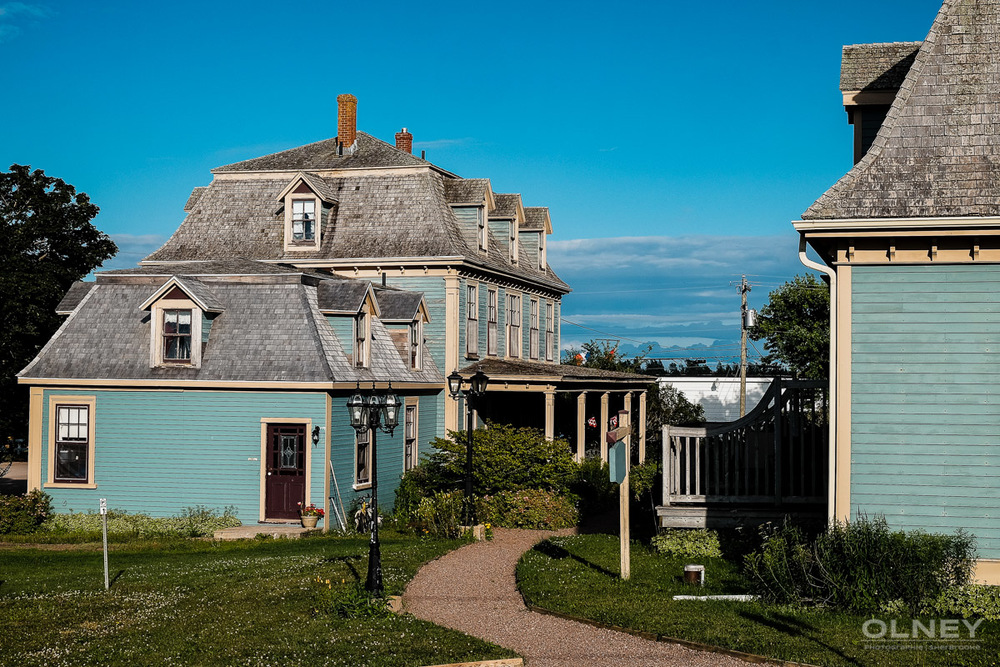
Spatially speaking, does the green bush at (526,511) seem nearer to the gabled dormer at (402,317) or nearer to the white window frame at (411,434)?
the white window frame at (411,434)

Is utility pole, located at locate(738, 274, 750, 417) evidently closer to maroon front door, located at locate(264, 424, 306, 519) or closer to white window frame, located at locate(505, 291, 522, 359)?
white window frame, located at locate(505, 291, 522, 359)

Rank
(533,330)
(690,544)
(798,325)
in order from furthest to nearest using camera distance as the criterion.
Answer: (798,325) < (533,330) < (690,544)

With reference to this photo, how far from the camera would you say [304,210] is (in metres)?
30.9

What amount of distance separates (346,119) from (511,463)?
13805mm

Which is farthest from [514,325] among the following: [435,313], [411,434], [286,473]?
[286,473]

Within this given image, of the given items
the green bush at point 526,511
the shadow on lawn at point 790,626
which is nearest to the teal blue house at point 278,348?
the green bush at point 526,511

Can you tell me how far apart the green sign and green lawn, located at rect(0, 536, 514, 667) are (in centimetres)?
336

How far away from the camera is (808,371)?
51.2 metres

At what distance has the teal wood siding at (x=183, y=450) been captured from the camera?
23703mm

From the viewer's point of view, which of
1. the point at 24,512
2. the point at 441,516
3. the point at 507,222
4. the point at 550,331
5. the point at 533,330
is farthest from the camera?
the point at 550,331

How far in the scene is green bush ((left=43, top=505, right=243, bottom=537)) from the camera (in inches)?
905

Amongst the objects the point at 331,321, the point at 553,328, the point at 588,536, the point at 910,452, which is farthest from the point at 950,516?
the point at 553,328

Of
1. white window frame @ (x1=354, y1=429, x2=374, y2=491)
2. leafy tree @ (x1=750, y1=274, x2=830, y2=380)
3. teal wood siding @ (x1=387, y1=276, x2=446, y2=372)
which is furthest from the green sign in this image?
leafy tree @ (x1=750, y1=274, x2=830, y2=380)

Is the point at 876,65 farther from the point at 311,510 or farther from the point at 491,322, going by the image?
the point at 491,322
